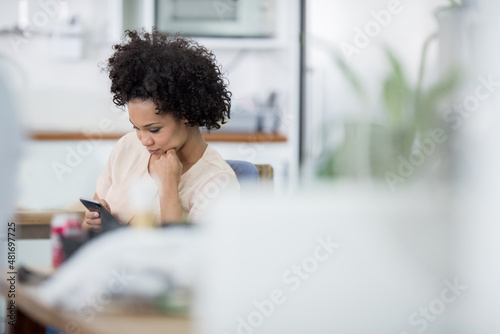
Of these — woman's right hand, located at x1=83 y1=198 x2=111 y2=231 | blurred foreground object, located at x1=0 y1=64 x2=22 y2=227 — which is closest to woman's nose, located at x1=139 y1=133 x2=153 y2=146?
woman's right hand, located at x1=83 y1=198 x2=111 y2=231

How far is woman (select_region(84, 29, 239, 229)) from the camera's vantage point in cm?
87

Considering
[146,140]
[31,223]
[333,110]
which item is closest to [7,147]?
[31,223]

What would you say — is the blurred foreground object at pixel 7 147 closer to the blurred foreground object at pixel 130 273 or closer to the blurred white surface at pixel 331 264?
the blurred foreground object at pixel 130 273

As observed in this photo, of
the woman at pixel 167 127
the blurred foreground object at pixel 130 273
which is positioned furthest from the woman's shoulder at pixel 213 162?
the blurred foreground object at pixel 130 273

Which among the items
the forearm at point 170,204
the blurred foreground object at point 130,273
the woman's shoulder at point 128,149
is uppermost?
the woman's shoulder at point 128,149

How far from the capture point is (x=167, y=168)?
88 centimetres

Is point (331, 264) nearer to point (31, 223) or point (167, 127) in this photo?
point (167, 127)

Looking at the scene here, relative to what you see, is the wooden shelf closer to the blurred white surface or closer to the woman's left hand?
the woman's left hand

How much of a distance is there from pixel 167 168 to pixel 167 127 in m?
0.06

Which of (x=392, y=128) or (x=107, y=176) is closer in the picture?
(x=392, y=128)

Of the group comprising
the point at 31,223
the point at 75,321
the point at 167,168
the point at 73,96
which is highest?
the point at 73,96

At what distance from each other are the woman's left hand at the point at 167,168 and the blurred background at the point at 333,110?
94mm

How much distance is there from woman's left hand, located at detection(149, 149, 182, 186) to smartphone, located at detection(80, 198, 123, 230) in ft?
0.31

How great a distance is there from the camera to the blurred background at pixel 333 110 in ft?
2.39
